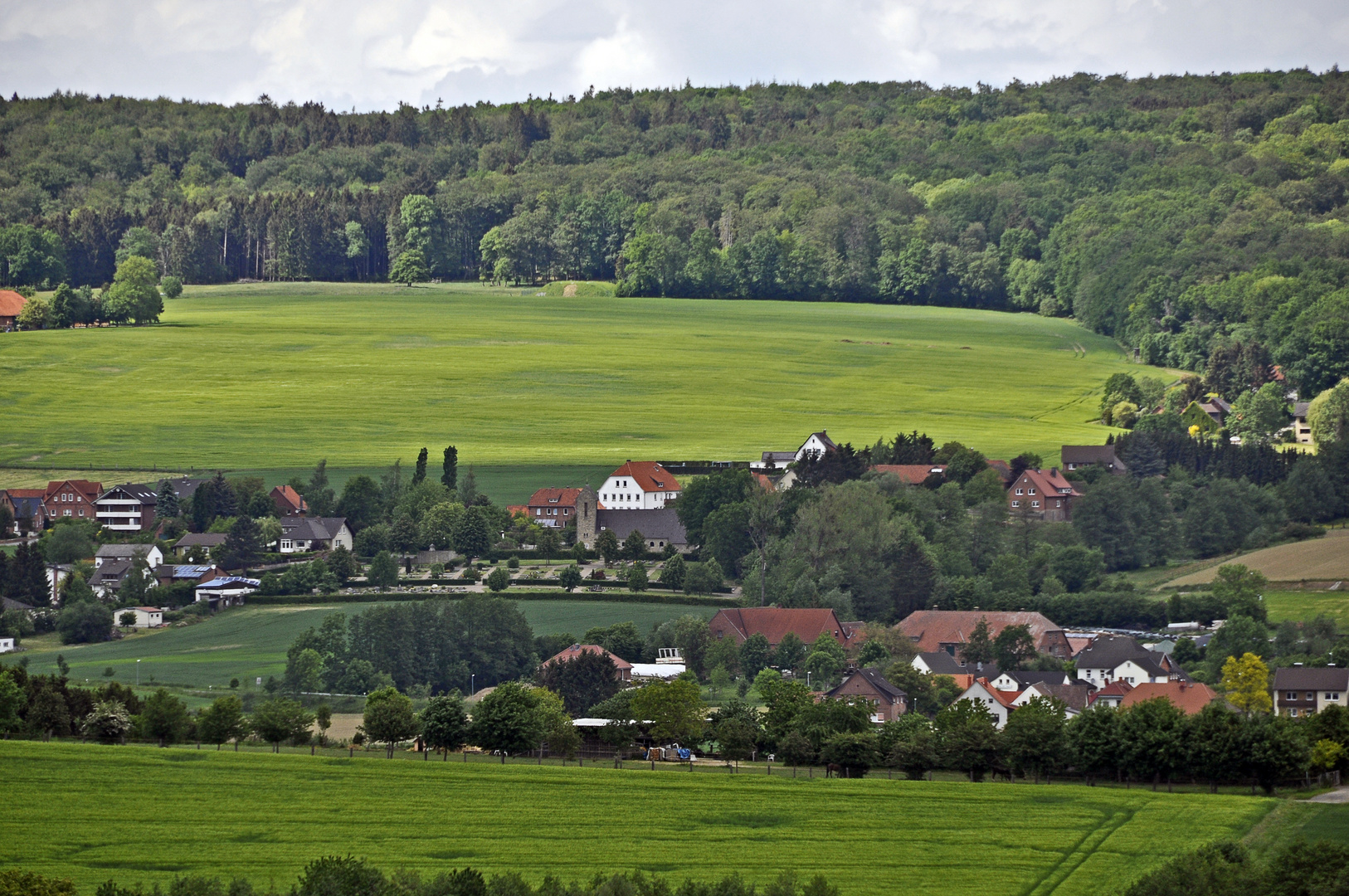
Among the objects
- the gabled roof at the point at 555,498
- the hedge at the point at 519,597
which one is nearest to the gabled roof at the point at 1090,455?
the gabled roof at the point at 555,498

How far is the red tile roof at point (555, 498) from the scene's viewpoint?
A: 93.1 m

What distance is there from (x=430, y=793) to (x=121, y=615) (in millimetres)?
33151

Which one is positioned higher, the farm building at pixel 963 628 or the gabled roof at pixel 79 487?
the gabled roof at pixel 79 487

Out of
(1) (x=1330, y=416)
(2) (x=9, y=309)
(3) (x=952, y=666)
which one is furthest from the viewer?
(2) (x=9, y=309)

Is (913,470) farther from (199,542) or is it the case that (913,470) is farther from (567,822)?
(567,822)

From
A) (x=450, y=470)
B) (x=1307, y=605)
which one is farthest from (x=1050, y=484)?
(x=450, y=470)

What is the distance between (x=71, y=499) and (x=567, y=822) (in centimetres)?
5594

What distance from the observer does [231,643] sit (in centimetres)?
7425

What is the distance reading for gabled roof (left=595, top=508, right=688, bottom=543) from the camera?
9112 centimetres

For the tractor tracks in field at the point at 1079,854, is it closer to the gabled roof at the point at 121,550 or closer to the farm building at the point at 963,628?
the farm building at the point at 963,628

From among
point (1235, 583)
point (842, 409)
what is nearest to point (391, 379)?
point (842, 409)

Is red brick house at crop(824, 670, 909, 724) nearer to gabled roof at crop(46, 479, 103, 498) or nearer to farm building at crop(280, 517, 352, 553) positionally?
farm building at crop(280, 517, 352, 553)

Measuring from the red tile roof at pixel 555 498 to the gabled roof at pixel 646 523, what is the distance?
4.77ft

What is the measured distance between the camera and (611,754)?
5759cm
